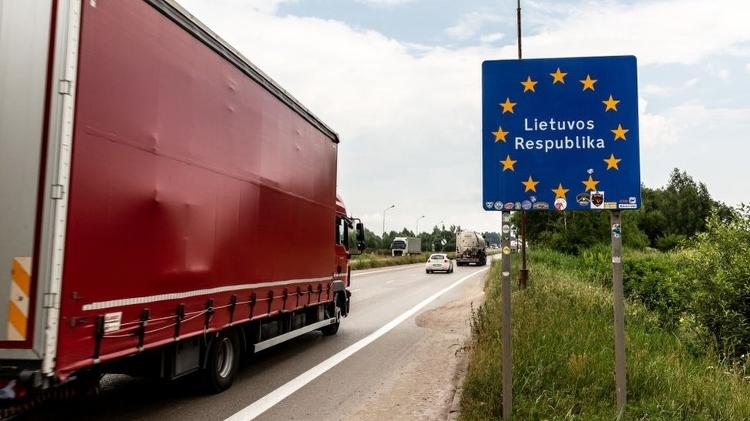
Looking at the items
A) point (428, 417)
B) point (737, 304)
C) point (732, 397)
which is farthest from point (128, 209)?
point (737, 304)

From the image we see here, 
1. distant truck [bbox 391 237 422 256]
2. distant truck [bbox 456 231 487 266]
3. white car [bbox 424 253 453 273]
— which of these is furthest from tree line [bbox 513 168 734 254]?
distant truck [bbox 391 237 422 256]

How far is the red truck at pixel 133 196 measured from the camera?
3932 mm

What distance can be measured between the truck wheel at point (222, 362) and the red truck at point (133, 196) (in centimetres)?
2

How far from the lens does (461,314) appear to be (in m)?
15.3

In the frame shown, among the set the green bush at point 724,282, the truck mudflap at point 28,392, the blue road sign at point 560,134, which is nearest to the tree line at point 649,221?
the green bush at point 724,282

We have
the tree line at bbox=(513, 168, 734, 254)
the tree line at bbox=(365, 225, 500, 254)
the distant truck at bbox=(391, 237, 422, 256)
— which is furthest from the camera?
the tree line at bbox=(365, 225, 500, 254)

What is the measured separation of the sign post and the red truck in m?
2.76

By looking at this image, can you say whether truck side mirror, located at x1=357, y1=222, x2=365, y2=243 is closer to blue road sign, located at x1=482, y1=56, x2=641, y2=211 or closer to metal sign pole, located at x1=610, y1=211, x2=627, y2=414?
blue road sign, located at x1=482, y1=56, x2=641, y2=211

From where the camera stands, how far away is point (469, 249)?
57.5 metres

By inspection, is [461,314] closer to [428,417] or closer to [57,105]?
[428,417]

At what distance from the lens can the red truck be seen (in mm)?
3932

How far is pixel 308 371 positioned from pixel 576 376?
3.72 meters

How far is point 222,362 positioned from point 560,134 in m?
4.48

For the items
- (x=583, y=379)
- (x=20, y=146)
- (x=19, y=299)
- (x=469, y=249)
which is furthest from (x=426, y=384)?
(x=469, y=249)
